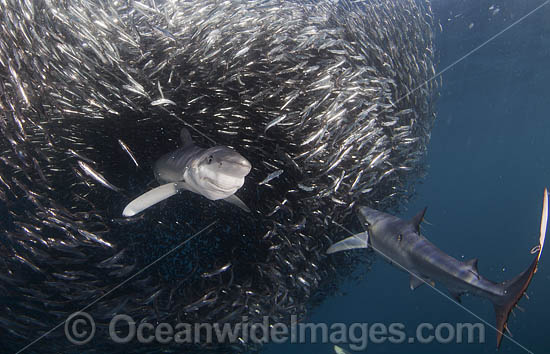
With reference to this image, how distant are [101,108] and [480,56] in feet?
110

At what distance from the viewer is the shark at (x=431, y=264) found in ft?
11.4

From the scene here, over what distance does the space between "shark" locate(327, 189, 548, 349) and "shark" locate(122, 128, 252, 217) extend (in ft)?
7.66

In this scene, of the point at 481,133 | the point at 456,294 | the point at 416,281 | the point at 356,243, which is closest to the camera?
the point at 456,294

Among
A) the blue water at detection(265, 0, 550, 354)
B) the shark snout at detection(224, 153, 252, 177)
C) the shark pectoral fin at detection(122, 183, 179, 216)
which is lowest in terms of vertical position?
the blue water at detection(265, 0, 550, 354)

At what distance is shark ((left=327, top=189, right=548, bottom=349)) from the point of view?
348 centimetres

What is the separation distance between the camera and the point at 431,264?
4.13m

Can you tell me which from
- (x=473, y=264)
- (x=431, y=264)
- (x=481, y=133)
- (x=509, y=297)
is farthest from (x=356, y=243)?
(x=481, y=133)

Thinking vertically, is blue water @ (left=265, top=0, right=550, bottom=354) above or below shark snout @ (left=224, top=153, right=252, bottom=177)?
below

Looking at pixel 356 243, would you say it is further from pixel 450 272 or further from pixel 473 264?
pixel 473 264

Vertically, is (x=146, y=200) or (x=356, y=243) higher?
(x=146, y=200)

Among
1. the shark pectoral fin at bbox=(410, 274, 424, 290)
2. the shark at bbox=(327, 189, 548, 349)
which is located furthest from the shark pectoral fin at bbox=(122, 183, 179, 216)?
the shark pectoral fin at bbox=(410, 274, 424, 290)

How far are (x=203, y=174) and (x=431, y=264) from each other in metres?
3.17

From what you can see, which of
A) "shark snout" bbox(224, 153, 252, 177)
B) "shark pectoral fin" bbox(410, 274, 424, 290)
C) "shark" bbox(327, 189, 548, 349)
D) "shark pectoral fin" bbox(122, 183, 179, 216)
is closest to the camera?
"shark snout" bbox(224, 153, 252, 177)

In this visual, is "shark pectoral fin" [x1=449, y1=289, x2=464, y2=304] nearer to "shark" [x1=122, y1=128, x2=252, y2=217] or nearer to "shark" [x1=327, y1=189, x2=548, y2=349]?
"shark" [x1=327, y1=189, x2=548, y2=349]
